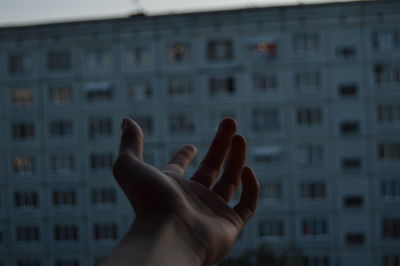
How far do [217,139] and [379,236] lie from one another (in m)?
8.28

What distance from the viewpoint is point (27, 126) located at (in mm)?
10016

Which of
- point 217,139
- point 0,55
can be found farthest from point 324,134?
point 217,139

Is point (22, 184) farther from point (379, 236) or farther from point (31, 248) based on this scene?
point (379, 236)

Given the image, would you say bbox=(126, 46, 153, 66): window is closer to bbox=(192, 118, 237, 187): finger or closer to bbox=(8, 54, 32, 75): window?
bbox=(8, 54, 32, 75): window

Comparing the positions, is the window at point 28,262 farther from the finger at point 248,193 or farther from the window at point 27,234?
the finger at point 248,193

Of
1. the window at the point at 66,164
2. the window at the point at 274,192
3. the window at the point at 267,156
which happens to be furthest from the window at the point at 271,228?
the window at the point at 66,164

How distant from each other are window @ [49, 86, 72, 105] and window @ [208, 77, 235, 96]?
8.24 ft

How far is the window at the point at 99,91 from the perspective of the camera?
9562 mm

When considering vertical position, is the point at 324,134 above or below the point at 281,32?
below

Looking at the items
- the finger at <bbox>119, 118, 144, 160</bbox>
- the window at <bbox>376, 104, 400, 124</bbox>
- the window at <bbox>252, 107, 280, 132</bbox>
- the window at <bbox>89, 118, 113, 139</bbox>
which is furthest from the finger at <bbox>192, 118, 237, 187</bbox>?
the window at <bbox>89, 118, 113, 139</bbox>

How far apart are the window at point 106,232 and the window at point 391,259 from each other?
451 cm

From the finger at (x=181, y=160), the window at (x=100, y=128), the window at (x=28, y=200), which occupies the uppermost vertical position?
the finger at (x=181, y=160)

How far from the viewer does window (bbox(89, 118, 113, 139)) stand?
9.69 metres

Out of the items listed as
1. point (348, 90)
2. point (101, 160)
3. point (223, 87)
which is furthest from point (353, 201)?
point (101, 160)
